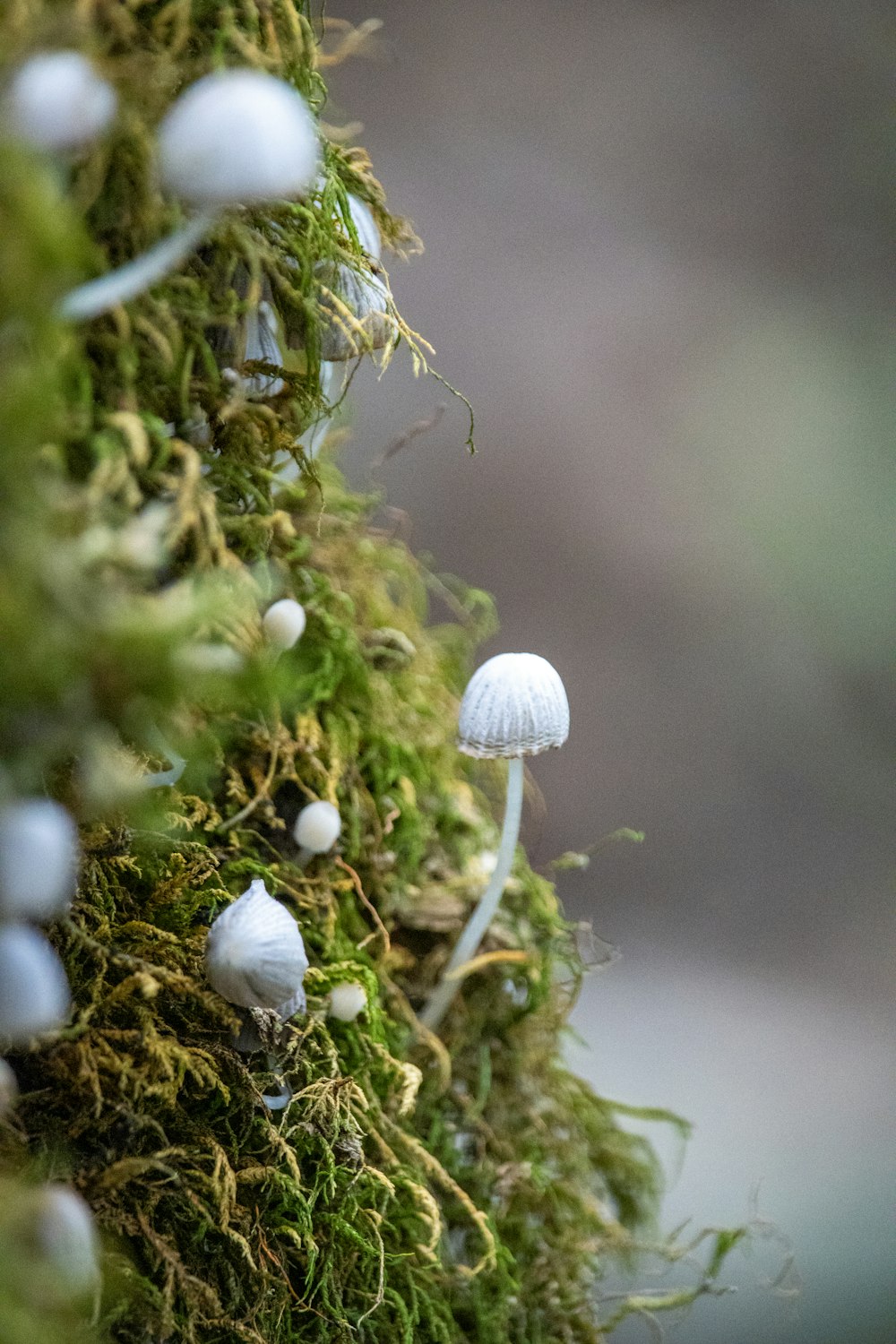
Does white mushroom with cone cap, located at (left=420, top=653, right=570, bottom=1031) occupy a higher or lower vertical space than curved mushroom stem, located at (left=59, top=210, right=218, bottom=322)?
lower

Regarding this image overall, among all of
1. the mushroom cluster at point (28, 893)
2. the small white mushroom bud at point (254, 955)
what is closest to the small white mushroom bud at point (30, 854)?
the mushroom cluster at point (28, 893)

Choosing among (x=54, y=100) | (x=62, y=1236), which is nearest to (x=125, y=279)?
(x=54, y=100)

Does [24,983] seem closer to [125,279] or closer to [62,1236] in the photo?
[62,1236]

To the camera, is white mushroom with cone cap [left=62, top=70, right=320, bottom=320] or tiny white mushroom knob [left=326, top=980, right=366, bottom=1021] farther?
tiny white mushroom knob [left=326, top=980, right=366, bottom=1021]

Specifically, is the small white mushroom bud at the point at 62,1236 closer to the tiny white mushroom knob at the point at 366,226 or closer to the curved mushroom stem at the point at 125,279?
the curved mushroom stem at the point at 125,279

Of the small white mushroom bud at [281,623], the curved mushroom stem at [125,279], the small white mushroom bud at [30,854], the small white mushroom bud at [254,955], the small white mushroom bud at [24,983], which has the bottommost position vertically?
the small white mushroom bud at [254,955]

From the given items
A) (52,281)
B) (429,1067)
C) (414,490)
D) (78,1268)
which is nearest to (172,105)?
(52,281)

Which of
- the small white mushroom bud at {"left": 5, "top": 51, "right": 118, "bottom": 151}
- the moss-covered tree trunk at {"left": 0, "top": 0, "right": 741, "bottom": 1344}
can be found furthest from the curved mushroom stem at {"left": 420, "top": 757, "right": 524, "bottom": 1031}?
the small white mushroom bud at {"left": 5, "top": 51, "right": 118, "bottom": 151}

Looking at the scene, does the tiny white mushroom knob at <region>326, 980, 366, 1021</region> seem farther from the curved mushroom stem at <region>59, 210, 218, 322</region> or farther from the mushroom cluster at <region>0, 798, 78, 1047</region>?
the curved mushroom stem at <region>59, 210, 218, 322</region>
